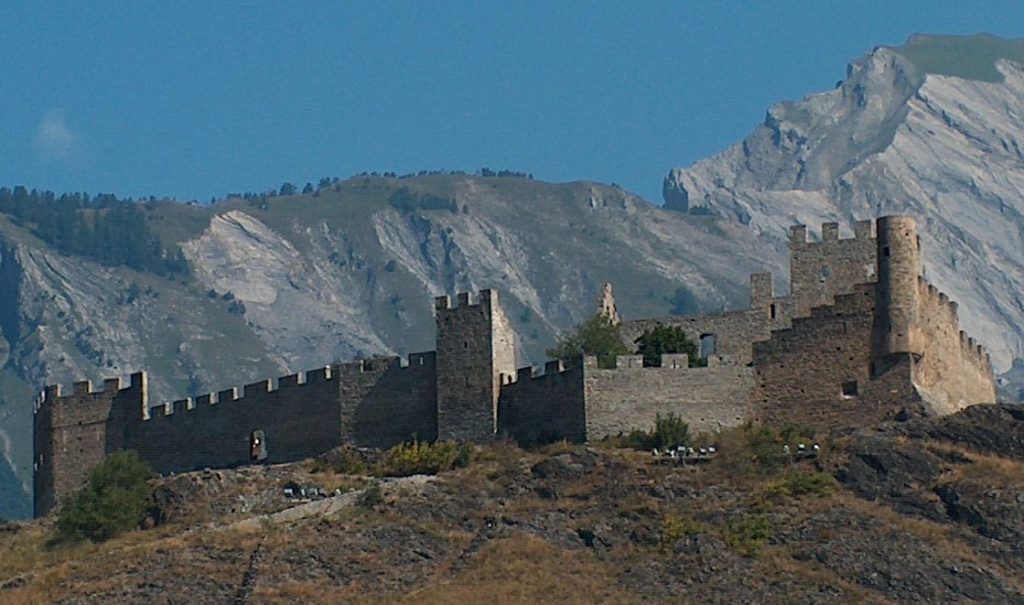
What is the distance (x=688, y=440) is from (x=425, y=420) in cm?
898

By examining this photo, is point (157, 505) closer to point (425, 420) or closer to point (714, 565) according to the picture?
point (425, 420)

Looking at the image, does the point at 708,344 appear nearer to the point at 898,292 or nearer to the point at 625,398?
the point at 625,398

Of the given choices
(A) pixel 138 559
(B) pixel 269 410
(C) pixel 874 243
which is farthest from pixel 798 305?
(A) pixel 138 559

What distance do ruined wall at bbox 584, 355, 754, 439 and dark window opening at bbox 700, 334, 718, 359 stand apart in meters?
4.38

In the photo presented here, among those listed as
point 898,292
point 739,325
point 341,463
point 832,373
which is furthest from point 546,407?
point 898,292

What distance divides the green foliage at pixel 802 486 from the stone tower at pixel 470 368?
35.5ft

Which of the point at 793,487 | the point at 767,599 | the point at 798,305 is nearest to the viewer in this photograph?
the point at 767,599

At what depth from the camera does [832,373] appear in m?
84.4

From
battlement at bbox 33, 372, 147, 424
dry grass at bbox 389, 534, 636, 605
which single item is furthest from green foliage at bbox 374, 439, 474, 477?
battlement at bbox 33, 372, 147, 424

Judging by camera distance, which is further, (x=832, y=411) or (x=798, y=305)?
(x=798, y=305)

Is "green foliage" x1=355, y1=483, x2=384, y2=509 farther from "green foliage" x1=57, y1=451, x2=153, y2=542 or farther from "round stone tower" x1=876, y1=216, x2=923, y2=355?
"round stone tower" x1=876, y1=216, x2=923, y2=355

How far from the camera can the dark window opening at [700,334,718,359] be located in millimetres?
90312

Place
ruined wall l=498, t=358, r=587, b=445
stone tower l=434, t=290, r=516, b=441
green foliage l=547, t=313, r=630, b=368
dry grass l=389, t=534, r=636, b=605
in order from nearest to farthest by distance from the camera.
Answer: dry grass l=389, t=534, r=636, b=605, ruined wall l=498, t=358, r=587, b=445, stone tower l=434, t=290, r=516, b=441, green foliage l=547, t=313, r=630, b=368

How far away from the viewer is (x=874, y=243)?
8925cm
